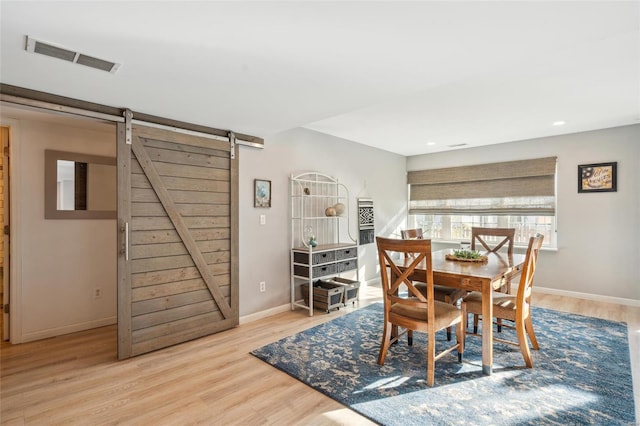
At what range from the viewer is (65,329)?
3492 millimetres

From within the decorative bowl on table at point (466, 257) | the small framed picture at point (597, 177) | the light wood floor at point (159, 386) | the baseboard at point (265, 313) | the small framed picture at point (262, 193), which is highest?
the small framed picture at point (597, 177)

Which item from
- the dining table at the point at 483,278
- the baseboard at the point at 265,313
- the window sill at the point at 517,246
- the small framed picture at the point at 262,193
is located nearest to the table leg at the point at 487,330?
the dining table at the point at 483,278

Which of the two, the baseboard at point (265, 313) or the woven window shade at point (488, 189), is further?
the woven window shade at point (488, 189)

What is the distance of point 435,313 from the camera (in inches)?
98.7

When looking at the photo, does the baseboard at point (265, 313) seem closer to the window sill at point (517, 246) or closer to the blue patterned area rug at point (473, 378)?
the blue patterned area rug at point (473, 378)

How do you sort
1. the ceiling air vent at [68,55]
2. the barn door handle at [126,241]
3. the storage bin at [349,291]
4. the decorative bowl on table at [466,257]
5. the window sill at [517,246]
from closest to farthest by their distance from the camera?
the ceiling air vent at [68,55] → the barn door handle at [126,241] → the decorative bowl on table at [466,257] → the storage bin at [349,291] → the window sill at [517,246]

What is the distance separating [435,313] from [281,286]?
84.9 inches

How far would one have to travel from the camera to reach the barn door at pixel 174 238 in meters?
2.86

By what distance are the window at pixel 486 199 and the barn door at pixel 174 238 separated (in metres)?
4.04

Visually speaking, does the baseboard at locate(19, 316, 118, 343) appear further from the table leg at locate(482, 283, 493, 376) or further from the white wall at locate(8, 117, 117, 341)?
the table leg at locate(482, 283, 493, 376)

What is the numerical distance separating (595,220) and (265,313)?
15.5ft

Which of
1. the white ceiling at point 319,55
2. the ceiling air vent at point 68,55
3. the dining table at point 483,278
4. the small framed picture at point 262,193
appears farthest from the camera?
the small framed picture at point 262,193

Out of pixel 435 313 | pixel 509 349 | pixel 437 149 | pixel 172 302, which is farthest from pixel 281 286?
pixel 437 149

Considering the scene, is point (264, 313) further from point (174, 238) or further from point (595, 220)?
point (595, 220)
